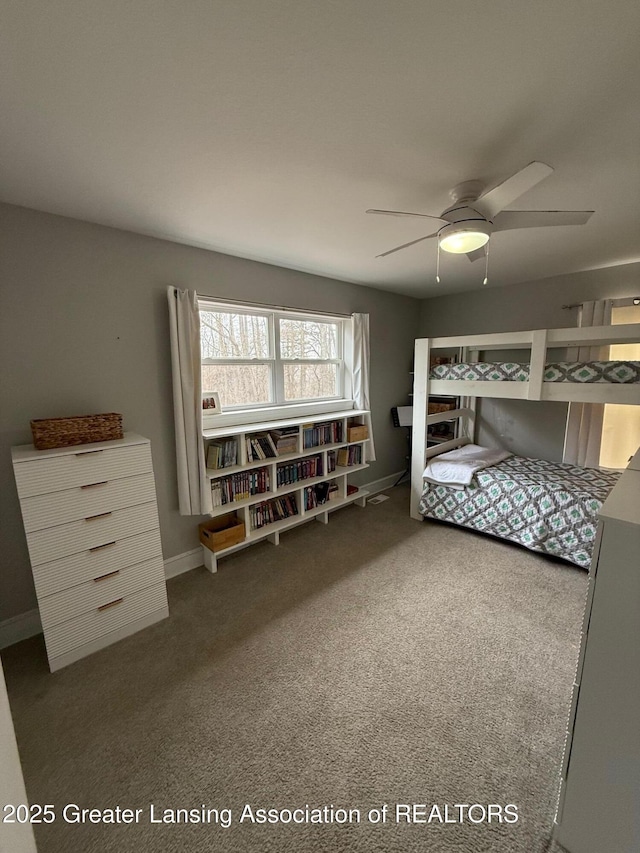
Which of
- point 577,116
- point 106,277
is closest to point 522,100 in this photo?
point 577,116

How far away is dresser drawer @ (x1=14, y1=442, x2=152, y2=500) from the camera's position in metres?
1.58

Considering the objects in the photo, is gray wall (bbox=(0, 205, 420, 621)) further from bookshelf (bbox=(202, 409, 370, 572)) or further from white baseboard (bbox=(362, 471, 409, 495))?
white baseboard (bbox=(362, 471, 409, 495))

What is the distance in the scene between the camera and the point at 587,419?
10.3ft

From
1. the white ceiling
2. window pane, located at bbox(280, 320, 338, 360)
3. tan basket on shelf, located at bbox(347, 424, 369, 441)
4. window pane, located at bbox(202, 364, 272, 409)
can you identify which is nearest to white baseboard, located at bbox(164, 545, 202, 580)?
window pane, located at bbox(202, 364, 272, 409)

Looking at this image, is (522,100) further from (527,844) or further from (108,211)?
(527,844)

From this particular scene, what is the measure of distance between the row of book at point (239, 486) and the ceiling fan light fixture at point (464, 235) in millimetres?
2036

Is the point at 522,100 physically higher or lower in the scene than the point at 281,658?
higher

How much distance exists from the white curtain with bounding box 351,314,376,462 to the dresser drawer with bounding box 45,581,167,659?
232 centimetres

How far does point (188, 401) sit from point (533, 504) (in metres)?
2.72

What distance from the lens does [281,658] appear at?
5.74 feet

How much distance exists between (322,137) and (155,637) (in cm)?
256

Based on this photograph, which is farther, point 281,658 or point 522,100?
point 281,658

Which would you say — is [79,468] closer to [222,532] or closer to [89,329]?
[89,329]

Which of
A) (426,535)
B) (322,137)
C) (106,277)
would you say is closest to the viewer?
(322,137)
